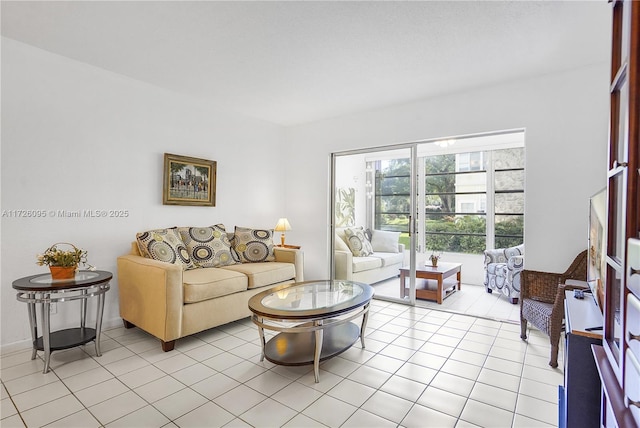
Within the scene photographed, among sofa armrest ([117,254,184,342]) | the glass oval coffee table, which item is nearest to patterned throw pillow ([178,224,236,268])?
sofa armrest ([117,254,184,342])

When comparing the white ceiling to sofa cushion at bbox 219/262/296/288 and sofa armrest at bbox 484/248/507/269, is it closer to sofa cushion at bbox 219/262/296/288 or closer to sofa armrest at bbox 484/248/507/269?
sofa cushion at bbox 219/262/296/288

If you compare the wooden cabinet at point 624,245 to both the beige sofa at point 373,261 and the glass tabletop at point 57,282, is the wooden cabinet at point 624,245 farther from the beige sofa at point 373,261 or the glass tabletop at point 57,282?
the beige sofa at point 373,261

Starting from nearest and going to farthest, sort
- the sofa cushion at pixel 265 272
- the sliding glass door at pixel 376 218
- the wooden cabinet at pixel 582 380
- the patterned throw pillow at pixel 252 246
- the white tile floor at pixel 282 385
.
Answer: the wooden cabinet at pixel 582 380, the white tile floor at pixel 282 385, the sofa cushion at pixel 265 272, the patterned throw pillow at pixel 252 246, the sliding glass door at pixel 376 218

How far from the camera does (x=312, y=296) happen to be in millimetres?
2711

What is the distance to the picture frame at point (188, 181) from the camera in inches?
145

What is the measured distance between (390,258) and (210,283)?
2.51 metres

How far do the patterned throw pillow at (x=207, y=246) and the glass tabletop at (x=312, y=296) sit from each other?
3.67 ft

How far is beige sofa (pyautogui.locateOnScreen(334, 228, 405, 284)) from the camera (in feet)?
14.6

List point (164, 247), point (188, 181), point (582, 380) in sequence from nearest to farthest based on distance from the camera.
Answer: point (582, 380)
point (164, 247)
point (188, 181)

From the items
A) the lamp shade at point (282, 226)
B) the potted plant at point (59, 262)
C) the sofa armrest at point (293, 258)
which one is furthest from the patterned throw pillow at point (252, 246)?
the potted plant at point (59, 262)

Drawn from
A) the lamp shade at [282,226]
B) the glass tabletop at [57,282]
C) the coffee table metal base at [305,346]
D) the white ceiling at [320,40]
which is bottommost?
the coffee table metal base at [305,346]

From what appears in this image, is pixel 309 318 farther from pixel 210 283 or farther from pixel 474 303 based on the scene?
pixel 474 303

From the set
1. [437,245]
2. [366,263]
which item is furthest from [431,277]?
[437,245]

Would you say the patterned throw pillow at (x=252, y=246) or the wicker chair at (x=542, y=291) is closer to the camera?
the wicker chair at (x=542, y=291)
